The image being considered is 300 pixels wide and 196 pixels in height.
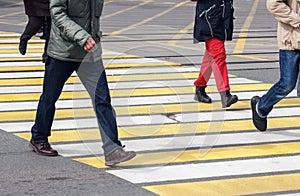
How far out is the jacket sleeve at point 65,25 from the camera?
692 centimetres

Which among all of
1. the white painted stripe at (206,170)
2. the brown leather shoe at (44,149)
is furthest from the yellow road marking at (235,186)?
the brown leather shoe at (44,149)

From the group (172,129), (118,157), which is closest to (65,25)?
(118,157)

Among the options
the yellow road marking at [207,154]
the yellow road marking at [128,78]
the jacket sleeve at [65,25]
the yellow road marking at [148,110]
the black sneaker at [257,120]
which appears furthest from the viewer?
the yellow road marking at [128,78]

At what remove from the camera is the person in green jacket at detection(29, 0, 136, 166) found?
7.02m

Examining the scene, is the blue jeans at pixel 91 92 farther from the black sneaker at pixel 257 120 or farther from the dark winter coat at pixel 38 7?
the dark winter coat at pixel 38 7

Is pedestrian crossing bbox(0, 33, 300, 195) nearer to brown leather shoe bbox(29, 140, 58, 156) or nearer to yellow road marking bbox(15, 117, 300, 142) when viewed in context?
yellow road marking bbox(15, 117, 300, 142)

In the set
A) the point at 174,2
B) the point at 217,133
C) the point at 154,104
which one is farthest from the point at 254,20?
the point at 217,133

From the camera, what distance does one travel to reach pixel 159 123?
921cm

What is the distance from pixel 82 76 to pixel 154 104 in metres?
2.99

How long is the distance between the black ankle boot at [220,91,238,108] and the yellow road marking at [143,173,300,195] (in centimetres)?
288

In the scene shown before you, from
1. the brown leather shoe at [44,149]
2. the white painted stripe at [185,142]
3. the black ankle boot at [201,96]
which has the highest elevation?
the brown leather shoe at [44,149]

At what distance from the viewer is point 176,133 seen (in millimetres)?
8633

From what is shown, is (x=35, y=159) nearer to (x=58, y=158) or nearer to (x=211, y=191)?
(x=58, y=158)

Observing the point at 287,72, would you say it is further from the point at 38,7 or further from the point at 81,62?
the point at 38,7
